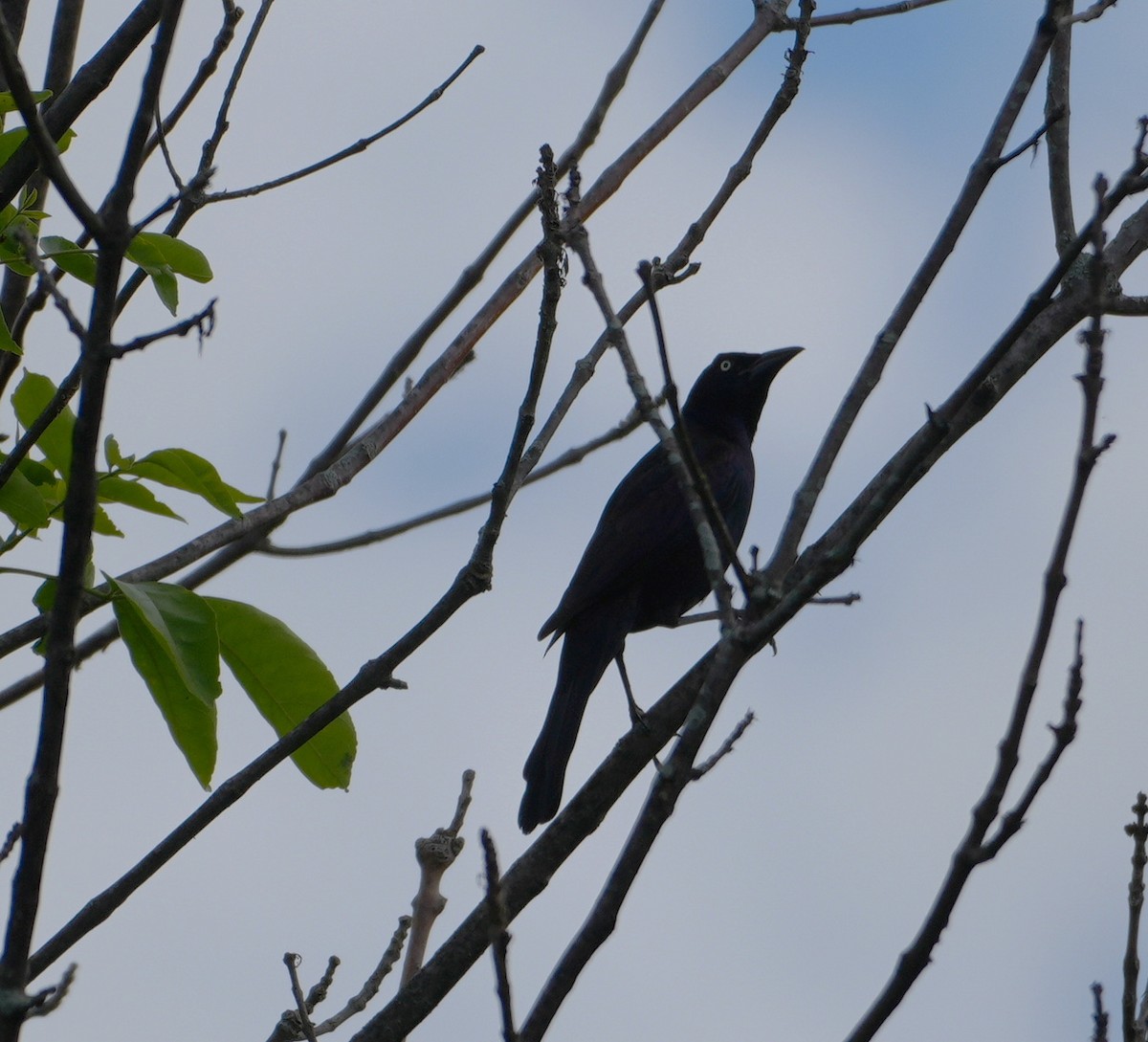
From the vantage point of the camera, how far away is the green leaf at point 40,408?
290 cm

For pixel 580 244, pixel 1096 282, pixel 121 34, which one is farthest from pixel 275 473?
pixel 1096 282

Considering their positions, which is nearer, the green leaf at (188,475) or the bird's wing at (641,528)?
the green leaf at (188,475)

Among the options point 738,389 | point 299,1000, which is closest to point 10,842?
point 299,1000

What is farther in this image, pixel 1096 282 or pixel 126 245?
pixel 1096 282

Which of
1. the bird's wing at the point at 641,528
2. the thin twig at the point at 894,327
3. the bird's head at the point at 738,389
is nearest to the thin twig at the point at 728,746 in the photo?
the thin twig at the point at 894,327

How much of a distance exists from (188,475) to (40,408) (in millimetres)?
387

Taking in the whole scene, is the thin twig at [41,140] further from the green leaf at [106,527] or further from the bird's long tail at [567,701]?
the bird's long tail at [567,701]

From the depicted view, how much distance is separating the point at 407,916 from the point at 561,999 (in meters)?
2.35

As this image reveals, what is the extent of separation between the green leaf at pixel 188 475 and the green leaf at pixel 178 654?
0.36 meters

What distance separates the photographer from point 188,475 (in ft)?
9.50

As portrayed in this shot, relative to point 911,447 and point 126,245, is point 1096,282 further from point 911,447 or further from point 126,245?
point 126,245

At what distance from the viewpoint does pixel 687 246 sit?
373 cm

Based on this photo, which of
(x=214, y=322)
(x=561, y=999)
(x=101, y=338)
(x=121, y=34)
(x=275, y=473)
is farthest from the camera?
(x=275, y=473)

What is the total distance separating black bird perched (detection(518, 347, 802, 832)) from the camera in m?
5.86
